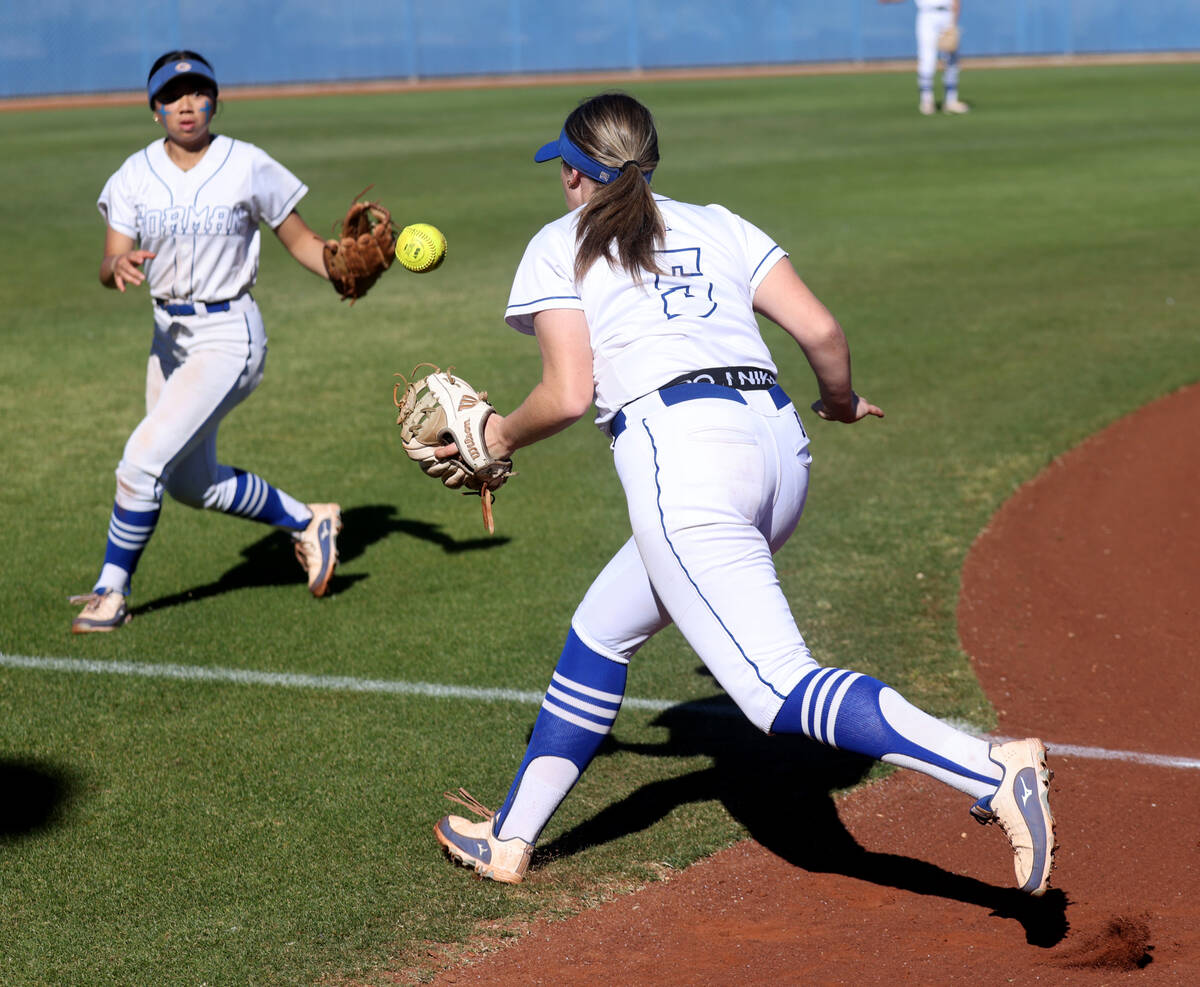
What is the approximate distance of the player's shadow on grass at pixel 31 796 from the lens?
3.99 meters

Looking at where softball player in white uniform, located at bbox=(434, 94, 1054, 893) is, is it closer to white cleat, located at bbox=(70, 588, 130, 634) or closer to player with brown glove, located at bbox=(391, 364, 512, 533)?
player with brown glove, located at bbox=(391, 364, 512, 533)

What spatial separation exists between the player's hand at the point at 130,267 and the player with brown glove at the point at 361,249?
70 centimetres

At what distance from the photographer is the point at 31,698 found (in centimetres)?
487

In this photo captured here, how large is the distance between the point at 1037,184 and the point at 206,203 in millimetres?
14004

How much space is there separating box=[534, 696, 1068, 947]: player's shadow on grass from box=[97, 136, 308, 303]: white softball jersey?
2508 millimetres

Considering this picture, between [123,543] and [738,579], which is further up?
[738,579]

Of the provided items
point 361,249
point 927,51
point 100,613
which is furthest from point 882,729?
point 927,51

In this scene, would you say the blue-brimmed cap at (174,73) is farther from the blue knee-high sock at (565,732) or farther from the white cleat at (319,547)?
the blue knee-high sock at (565,732)

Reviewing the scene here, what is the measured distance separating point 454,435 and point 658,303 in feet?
2.07

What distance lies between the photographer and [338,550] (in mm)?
6348

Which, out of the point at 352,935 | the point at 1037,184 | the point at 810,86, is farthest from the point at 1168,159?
the point at 352,935

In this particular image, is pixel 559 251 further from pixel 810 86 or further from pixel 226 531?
pixel 810 86

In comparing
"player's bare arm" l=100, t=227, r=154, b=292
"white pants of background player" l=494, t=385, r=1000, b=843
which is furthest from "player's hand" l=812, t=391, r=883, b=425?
"player's bare arm" l=100, t=227, r=154, b=292

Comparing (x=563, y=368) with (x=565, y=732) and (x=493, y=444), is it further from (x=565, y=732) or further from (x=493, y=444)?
(x=565, y=732)
